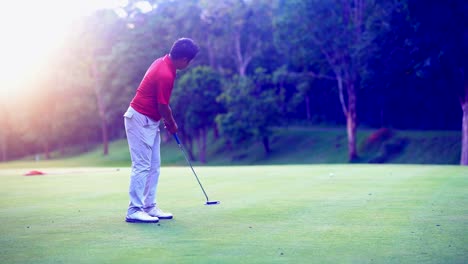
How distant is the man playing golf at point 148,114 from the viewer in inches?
317

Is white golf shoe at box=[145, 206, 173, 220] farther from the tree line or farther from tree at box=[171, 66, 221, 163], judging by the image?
tree at box=[171, 66, 221, 163]

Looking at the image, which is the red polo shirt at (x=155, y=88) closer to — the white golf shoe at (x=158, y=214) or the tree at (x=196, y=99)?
the white golf shoe at (x=158, y=214)

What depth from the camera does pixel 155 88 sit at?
816 cm

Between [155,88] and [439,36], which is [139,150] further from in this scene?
[439,36]

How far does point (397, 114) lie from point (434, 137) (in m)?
9.63

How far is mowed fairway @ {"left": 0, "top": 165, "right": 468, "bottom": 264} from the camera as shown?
552 centimetres

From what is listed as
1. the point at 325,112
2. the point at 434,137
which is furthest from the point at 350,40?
the point at 325,112

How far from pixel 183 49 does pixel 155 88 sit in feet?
2.09

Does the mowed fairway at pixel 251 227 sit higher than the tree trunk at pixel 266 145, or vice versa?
the mowed fairway at pixel 251 227

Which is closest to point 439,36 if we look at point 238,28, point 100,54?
point 238,28

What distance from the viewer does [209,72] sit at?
56.1 m

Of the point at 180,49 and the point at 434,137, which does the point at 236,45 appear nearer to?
the point at 434,137

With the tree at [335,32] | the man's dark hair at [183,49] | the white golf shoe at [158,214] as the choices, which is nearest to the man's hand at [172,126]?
the man's dark hair at [183,49]

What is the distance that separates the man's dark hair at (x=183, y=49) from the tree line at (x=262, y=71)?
23.5 metres
